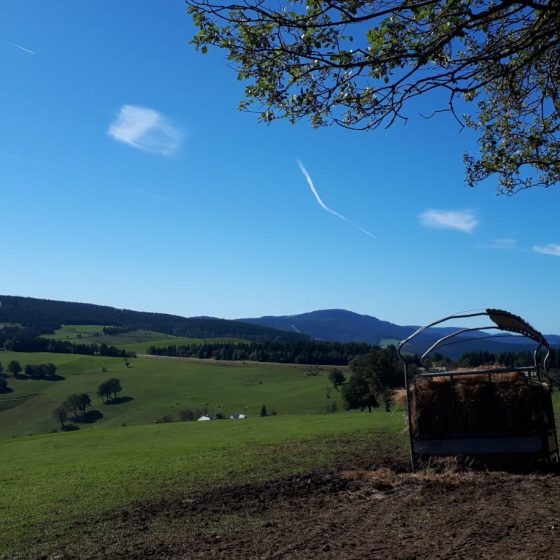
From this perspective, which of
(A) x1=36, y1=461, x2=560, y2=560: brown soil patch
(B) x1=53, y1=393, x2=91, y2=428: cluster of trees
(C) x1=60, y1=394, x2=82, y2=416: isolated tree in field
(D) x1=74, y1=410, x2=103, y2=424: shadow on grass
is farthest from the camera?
(C) x1=60, y1=394, x2=82, y2=416: isolated tree in field

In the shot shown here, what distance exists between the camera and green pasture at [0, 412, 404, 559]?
1079 cm

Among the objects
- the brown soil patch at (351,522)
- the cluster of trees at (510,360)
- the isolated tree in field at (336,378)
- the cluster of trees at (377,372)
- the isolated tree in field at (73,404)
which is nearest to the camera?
the brown soil patch at (351,522)

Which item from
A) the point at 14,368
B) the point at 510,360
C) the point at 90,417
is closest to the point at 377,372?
the point at 510,360

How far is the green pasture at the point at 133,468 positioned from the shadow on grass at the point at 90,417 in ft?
344

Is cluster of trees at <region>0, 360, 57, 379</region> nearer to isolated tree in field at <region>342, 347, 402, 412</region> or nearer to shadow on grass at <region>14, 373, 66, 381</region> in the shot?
shadow on grass at <region>14, 373, 66, 381</region>

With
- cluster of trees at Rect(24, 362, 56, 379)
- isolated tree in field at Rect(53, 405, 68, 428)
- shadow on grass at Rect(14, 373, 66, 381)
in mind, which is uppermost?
cluster of trees at Rect(24, 362, 56, 379)

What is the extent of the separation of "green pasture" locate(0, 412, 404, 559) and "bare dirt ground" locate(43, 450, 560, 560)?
1.07m

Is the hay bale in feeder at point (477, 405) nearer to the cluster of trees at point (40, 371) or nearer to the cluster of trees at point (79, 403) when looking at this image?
the cluster of trees at point (79, 403)

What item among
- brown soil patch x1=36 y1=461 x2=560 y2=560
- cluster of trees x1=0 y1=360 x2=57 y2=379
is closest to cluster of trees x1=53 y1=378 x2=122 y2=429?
cluster of trees x1=0 y1=360 x2=57 y2=379

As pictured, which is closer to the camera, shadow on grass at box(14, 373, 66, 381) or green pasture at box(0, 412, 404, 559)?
green pasture at box(0, 412, 404, 559)

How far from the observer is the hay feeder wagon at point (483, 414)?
37.3ft

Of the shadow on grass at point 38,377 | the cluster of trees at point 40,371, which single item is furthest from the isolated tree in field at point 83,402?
the cluster of trees at point 40,371

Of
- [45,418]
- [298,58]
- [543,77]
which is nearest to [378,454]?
[543,77]

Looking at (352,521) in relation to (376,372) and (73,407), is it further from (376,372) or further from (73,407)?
(73,407)
